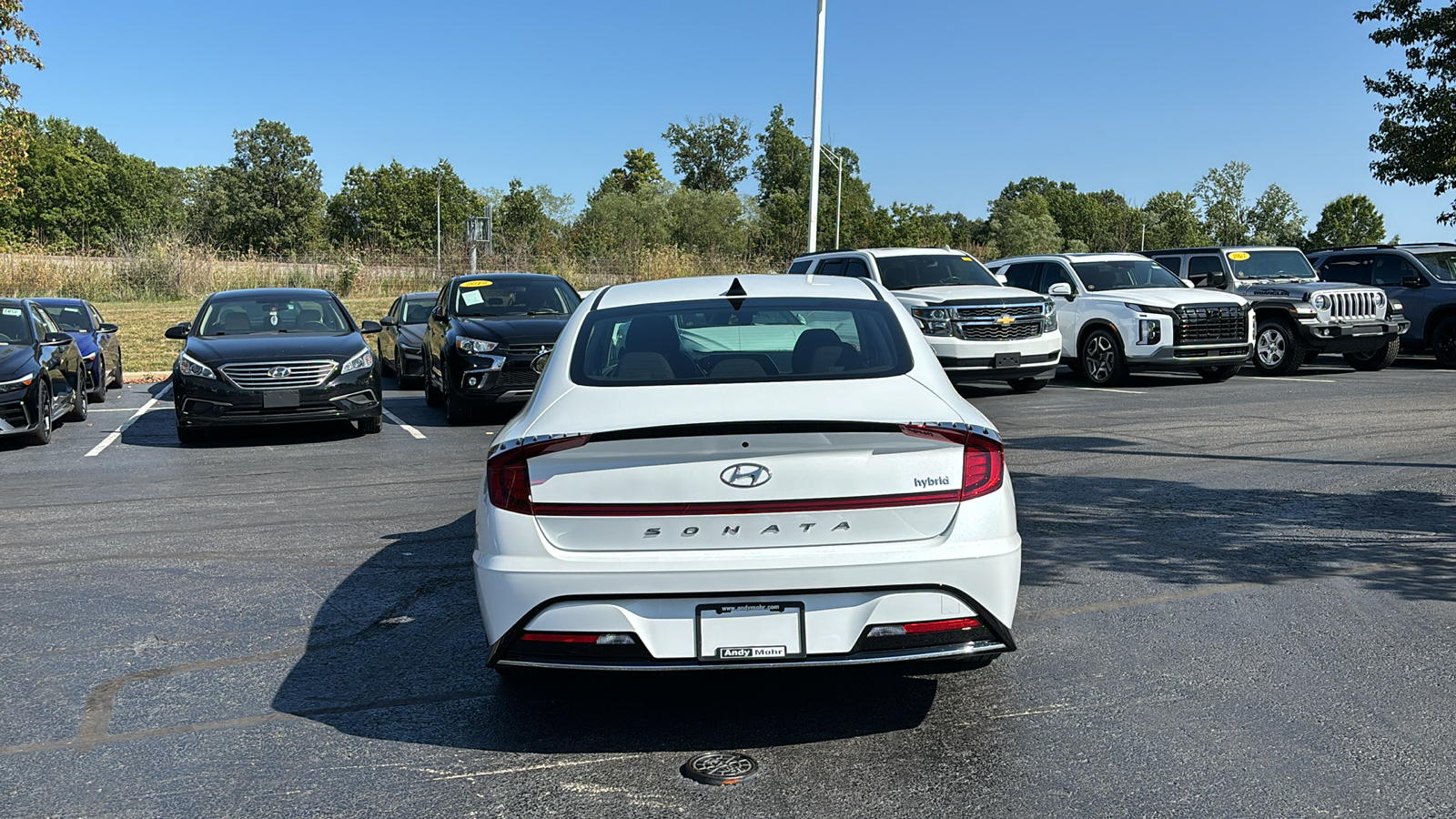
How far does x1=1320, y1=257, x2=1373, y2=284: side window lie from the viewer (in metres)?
21.4

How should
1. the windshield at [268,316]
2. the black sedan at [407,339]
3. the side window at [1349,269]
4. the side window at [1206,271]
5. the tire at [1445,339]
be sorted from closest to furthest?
the windshield at [268,316]
the black sedan at [407,339]
the side window at [1206,271]
the tire at [1445,339]
the side window at [1349,269]

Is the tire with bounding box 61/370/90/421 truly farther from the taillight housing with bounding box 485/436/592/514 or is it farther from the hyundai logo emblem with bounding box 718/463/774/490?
the hyundai logo emblem with bounding box 718/463/774/490

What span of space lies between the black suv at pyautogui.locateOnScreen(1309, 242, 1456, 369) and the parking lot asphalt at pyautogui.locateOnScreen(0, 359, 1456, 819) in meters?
13.1

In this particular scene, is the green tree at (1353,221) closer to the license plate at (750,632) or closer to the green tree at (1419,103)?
the green tree at (1419,103)

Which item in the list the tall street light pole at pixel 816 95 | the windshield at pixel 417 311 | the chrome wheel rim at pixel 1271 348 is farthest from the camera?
the tall street light pole at pixel 816 95

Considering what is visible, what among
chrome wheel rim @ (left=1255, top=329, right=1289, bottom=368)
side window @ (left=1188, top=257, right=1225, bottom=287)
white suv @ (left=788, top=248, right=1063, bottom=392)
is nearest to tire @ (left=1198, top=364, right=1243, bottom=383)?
chrome wheel rim @ (left=1255, top=329, right=1289, bottom=368)

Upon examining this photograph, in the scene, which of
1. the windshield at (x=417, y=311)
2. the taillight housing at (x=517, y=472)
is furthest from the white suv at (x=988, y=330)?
the taillight housing at (x=517, y=472)

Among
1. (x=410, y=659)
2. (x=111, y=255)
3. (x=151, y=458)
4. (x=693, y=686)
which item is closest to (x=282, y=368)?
(x=151, y=458)

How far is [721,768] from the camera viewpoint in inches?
156

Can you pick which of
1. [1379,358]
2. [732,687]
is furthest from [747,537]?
[1379,358]

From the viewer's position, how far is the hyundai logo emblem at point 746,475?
3.94 m

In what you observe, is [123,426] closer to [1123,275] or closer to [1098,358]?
[1098,358]

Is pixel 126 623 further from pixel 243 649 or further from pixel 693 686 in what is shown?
pixel 693 686

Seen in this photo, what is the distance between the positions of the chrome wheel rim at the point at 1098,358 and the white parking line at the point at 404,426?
990 centimetres
